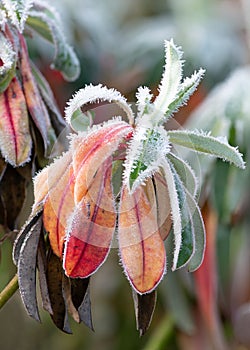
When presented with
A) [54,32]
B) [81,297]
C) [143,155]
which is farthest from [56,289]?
[54,32]

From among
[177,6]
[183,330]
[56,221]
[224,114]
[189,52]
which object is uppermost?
[177,6]

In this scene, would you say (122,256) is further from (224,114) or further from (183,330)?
(183,330)

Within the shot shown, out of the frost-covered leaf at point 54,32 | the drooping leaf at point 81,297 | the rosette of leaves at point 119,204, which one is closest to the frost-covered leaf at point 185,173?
the rosette of leaves at point 119,204

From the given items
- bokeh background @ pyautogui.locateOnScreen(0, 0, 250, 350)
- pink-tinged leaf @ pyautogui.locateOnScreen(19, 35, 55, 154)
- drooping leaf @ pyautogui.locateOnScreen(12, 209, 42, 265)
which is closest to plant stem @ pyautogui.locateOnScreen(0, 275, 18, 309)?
drooping leaf @ pyautogui.locateOnScreen(12, 209, 42, 265)

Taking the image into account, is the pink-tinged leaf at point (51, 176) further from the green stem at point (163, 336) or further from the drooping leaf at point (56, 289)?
the green stem at point (163, 336)

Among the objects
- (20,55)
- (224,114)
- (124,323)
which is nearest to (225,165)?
(224,114)

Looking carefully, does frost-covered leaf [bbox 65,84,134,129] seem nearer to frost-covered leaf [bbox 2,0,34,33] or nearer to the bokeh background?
frost-covered leaf [bbox 2,0,34,33]
